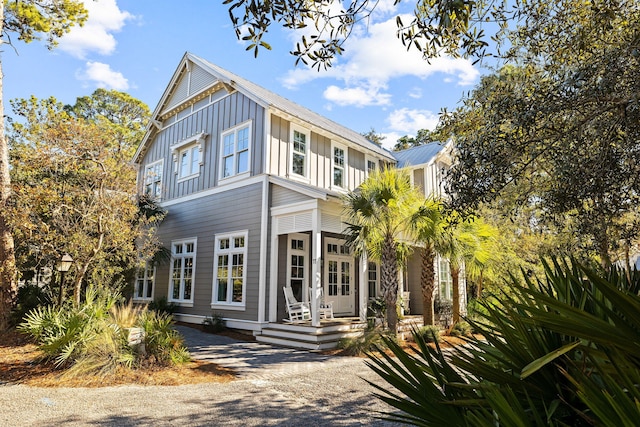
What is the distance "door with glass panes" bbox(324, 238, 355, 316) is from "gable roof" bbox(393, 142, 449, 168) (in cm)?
486

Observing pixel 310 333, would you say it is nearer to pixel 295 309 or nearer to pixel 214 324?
pixel 295 309

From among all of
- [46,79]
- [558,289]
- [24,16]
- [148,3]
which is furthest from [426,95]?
[46,79]

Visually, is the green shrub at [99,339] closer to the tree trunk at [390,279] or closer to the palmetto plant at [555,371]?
the tree trunk at [390,279]

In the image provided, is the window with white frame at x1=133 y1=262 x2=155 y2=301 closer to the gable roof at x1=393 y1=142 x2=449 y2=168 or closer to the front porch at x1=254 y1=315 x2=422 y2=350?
the front porch at x1=254 y1=315 x2=422 y2=350

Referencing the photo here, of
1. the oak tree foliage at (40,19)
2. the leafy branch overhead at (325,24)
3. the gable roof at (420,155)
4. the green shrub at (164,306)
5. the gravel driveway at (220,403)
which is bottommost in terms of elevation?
the gravel driveway at (220,403)

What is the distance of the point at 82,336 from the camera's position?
6.82 meters

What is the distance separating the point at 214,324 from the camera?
1179 centimetres

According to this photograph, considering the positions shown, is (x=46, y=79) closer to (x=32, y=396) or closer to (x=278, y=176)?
(x=278, y=176)

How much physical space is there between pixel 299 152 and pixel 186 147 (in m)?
4.95

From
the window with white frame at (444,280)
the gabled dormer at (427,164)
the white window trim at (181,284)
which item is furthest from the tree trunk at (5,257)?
the window with white frame at (444,280)

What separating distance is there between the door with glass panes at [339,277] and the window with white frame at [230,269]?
107 inches

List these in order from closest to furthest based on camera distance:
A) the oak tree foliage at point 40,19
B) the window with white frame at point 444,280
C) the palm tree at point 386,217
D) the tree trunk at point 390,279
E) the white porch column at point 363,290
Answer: the palm tree at point 386,217
the tree trunk at point 390,279
the oak tree foliage at point 40,19
the white porch column at point 363,290
the window with white frame at point 444,280

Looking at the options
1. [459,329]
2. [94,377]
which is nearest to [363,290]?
[459,329]

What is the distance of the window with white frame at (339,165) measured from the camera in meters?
13.9
